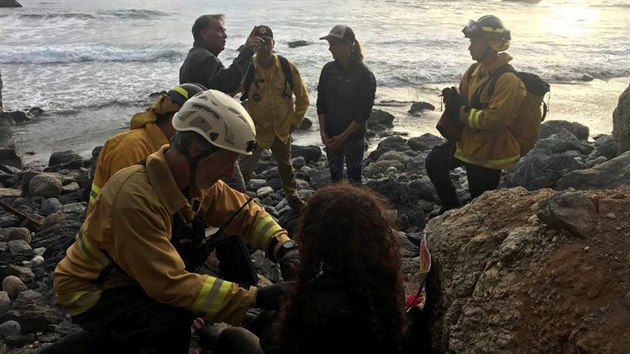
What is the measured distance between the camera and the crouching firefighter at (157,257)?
3127 millimetres

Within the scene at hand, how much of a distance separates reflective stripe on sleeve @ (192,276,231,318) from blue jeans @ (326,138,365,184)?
4.05 m

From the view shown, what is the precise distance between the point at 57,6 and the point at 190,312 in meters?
39.7

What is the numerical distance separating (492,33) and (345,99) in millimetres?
2052

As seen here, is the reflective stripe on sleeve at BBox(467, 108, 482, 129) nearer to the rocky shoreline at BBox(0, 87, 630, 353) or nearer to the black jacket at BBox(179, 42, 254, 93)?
the rocky shoreline at BBox(0, 87, 630, 353)

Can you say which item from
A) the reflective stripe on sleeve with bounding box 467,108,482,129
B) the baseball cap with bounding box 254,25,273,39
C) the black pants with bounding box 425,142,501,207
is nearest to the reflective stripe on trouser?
the baseball cap with bounding box 254,25,273,39

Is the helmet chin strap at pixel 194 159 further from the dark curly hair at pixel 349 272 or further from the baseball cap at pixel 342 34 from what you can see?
the baseball cap at pixel 342 34

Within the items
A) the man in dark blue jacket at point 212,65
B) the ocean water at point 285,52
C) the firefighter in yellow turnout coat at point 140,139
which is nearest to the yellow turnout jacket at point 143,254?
the firefighter in yellow turnout coat at point 140,139

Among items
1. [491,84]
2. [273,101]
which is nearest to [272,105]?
[273,101]

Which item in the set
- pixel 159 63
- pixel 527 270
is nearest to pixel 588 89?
pixel 159 63

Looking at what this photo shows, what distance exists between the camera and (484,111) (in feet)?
17.4

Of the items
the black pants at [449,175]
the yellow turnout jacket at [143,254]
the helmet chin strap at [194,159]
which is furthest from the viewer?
the black pants at [449,175]

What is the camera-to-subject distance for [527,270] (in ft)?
9.30

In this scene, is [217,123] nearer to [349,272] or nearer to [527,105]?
[349,272]

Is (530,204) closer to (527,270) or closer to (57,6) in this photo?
(527,270)
